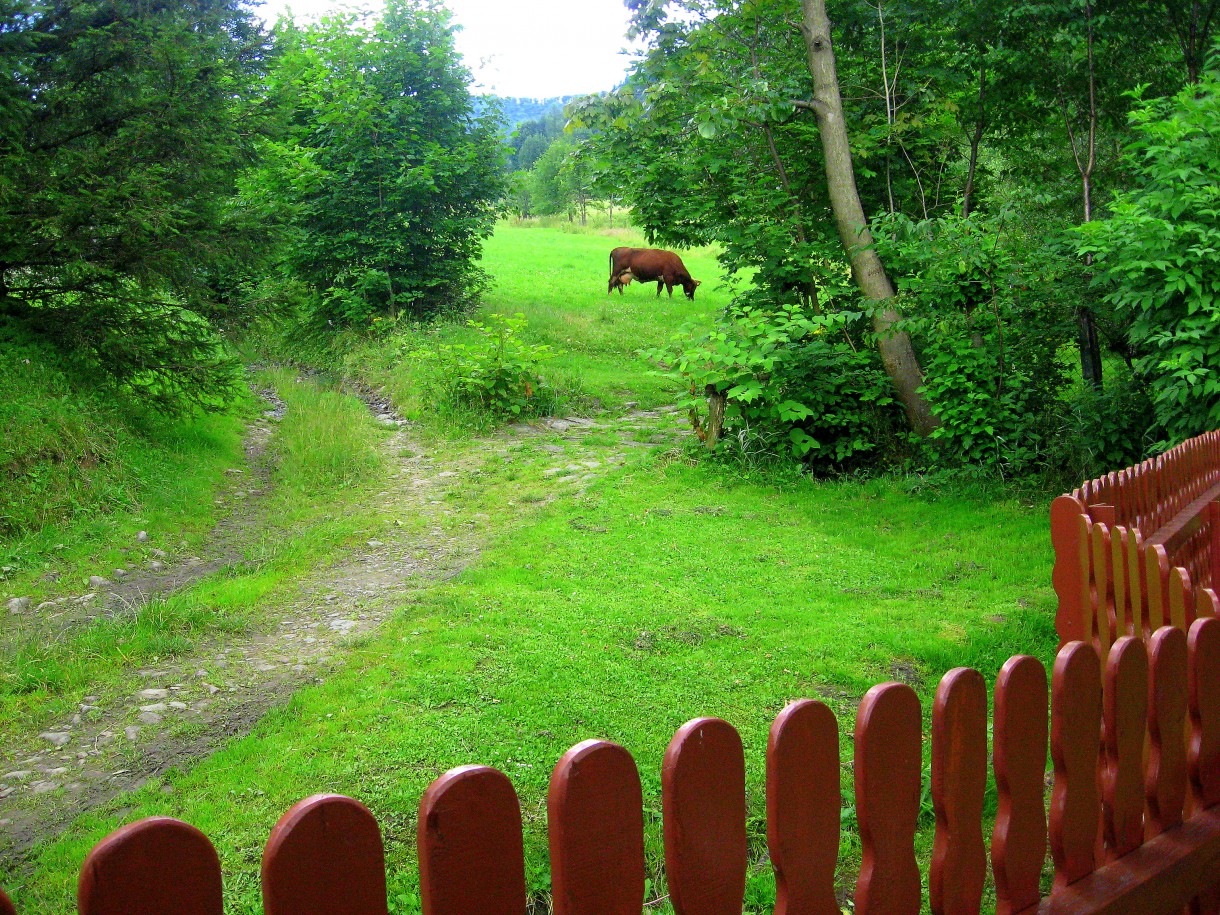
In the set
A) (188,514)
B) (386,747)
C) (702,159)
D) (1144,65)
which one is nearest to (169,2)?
(188,514)

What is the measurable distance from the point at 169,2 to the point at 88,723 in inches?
302

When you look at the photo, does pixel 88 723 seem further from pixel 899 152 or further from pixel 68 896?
pixel 899 152

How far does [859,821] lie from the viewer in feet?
5.16

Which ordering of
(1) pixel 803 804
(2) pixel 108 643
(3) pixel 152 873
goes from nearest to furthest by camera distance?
(3) pixel 152 873
(1) pixel 803 804
(2) pixel 108 643

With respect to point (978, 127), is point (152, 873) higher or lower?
lower

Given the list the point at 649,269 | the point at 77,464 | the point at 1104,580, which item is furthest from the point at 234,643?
the point at 649,269

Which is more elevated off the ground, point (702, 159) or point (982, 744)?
point (702, 159)

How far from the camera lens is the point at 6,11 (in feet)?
26.1

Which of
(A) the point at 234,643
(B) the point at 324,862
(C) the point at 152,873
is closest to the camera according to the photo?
(C) the point at 152,873

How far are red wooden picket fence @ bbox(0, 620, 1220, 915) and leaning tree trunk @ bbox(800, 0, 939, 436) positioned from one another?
7862 millimetres

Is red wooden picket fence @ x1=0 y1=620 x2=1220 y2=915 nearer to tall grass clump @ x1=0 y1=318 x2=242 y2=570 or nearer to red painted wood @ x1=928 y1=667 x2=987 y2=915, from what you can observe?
red painted wood @ x1=928 y1=667 x2=987 y2=915

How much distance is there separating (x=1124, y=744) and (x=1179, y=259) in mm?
5936

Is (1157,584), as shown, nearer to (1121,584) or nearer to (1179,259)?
(1121,584)

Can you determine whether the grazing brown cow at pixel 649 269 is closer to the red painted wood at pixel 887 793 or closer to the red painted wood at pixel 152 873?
the red painted wood at pixel 887 793
